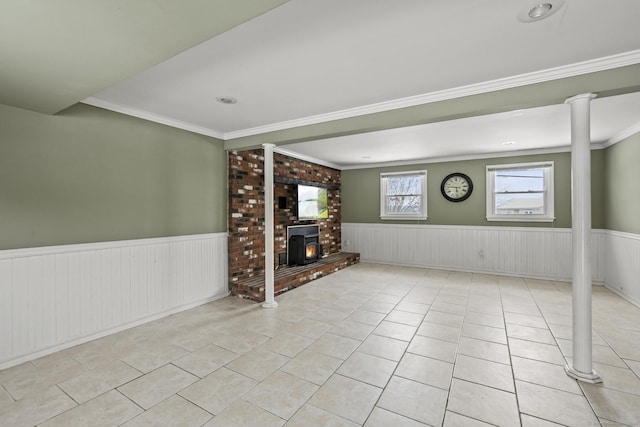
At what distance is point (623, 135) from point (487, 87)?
3.40 metres

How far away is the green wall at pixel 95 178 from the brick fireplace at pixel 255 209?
1.66 ft

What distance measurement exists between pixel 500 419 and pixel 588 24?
8.32ft

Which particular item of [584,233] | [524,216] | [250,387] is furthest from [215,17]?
[524,216]

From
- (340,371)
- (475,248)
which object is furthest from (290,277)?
(475,248)

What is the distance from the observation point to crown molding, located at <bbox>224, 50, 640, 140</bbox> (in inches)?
83.8

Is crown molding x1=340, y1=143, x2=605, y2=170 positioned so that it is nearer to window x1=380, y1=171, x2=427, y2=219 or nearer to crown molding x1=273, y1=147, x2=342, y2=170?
window x1=380, y1=171, x2=427, y2=219

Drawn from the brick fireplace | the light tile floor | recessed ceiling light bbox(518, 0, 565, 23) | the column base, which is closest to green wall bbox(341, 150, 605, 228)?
the brick fireplace

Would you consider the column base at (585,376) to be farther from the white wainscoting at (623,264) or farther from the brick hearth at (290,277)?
the brick hearth at (290,277)

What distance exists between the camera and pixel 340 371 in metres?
2.39

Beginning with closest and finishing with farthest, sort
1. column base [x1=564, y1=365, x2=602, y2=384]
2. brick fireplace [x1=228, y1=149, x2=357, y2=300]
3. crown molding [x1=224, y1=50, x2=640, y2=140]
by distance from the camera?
1. crown molding [x1=224, y1=50, x2=640, y2=140]
2. column base [x1=564, y1=365, x2=602, y2=384]
3. brick fireplace [x1=228, y1=149, x2=357, y2=300]

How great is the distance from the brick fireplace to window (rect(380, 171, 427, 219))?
1793 millimetres

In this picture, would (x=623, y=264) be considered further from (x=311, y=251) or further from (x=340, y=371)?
(x=311, y=251)

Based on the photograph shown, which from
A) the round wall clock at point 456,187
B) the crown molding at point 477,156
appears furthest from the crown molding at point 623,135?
the round wall clock at point 456,187

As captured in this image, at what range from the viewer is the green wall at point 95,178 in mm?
2539
